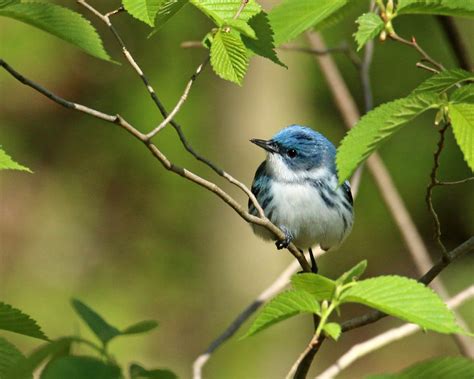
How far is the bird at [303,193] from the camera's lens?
3.74 meters

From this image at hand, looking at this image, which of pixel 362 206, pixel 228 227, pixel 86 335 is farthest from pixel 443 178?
pixel 86 335

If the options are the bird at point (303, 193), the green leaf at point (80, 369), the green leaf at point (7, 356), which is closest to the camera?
the green leaf at point (80, 369)

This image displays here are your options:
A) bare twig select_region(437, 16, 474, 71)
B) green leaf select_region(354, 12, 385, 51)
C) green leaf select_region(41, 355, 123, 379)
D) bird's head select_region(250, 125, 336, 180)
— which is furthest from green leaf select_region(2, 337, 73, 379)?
bird's head select_region(250, 125, 336, 180)

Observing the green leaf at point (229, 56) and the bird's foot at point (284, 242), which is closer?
the green leaf at point (229, 56)

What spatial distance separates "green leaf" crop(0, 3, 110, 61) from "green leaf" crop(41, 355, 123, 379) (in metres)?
0.91

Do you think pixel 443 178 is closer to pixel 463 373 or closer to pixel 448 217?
pixel 448 217

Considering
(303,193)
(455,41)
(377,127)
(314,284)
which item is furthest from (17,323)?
(303,193)

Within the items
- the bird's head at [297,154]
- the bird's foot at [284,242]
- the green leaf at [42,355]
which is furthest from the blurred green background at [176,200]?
the green leaf at [42,355]

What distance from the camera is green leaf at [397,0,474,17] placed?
204cm

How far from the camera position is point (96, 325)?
5.53 feet

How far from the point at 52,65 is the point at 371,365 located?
16.9 ft

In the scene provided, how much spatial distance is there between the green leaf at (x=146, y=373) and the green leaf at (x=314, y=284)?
0.91ft

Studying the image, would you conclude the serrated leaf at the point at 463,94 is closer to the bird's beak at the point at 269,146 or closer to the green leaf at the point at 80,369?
the green leaf at the point at 80,369

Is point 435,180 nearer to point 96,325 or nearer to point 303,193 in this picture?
point 96,325
